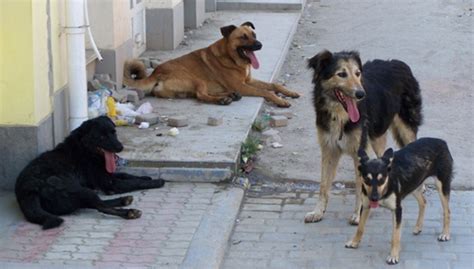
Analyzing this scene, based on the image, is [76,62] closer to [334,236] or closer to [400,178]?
[334,236]

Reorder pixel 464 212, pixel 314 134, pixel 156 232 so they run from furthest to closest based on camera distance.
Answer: pixel 314 134 → pixel 464 212 → pixel 156 232

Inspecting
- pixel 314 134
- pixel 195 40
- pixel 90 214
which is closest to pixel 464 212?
pixel 314 134

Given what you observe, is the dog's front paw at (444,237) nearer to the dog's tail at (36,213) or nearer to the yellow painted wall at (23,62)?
the dog's tail at (36,213)

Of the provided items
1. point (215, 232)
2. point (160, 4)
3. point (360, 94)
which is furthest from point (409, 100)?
point (160, 4)

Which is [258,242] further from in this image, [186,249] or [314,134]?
[314,134]

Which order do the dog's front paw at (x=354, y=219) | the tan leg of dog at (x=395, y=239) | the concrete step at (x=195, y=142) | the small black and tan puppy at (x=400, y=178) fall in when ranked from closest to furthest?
1. the small black and tan puppy at (x=400, y=178)
2. the tan leg of dog at (x=395, y=239)
3. the dog's front paw at (x=354, y=219)
4. the concrete step at (x=195, y=142)

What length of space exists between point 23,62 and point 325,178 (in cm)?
254

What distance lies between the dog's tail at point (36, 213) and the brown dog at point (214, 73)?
350 centimetres

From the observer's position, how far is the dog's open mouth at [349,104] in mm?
7504

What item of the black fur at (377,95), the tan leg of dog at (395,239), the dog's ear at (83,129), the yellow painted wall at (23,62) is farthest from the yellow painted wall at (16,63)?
the tan leg of dog at (395,239)

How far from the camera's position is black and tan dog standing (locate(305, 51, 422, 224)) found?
7527mm

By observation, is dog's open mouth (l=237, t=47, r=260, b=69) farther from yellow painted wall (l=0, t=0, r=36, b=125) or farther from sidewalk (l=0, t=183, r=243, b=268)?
yellow painted wall (l=0, t=0, r=36, b=125)

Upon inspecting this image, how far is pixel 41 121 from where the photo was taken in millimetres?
8125

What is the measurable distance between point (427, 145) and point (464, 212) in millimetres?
910
